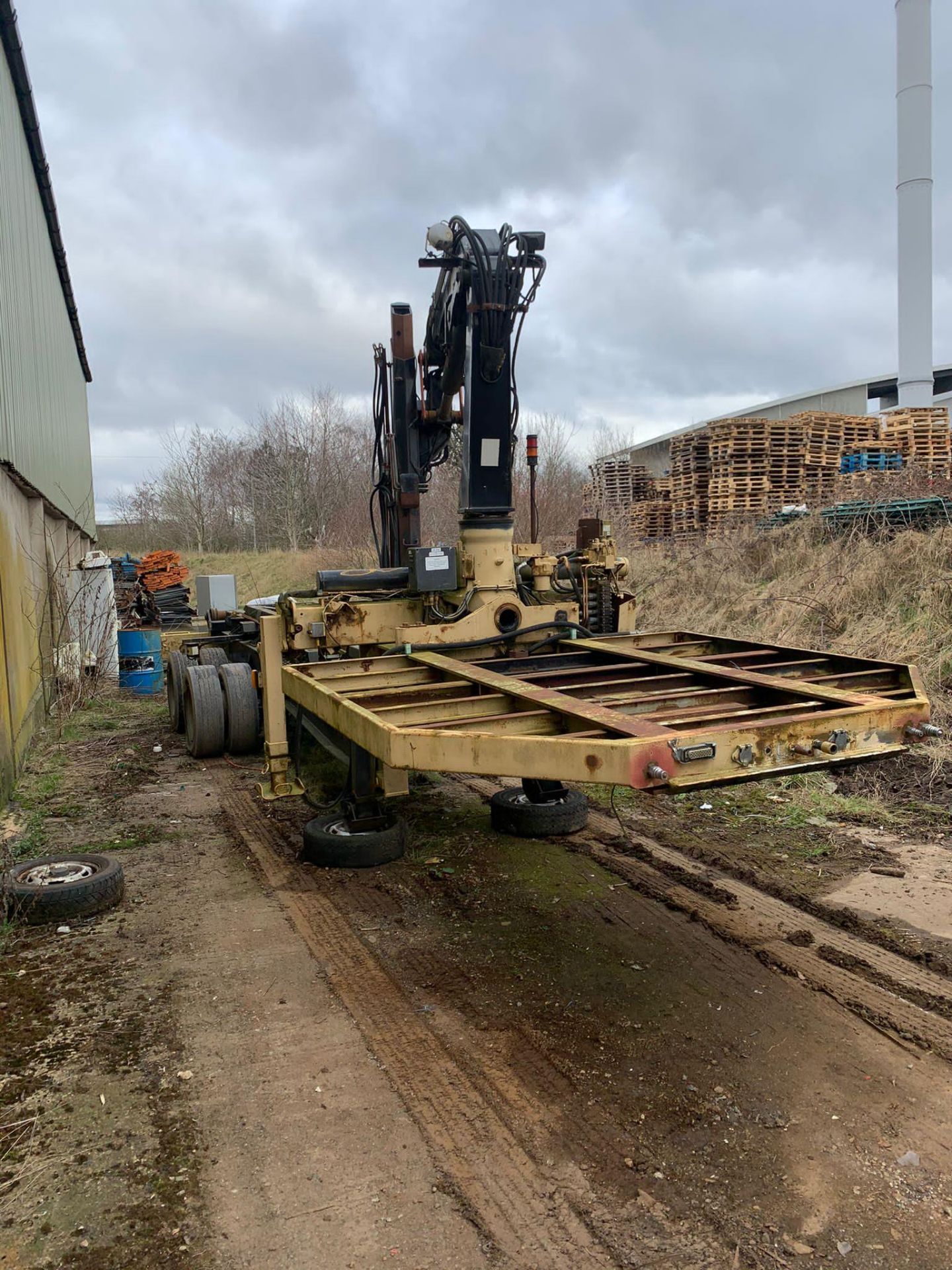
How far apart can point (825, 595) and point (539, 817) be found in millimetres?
6161

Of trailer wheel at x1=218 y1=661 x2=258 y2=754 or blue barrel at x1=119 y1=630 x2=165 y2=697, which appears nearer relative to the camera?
trailer wheel at x1=218 y1=661 x2=258 y2=754

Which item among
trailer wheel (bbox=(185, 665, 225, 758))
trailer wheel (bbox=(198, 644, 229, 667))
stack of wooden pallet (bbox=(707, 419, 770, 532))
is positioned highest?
stack of wooden pallet (bbox=(707, 419, 770, 532))

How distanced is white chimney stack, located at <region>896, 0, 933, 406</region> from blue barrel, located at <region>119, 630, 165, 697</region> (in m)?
25.2

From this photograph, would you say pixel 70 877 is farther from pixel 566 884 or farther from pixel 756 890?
pixel 756 890

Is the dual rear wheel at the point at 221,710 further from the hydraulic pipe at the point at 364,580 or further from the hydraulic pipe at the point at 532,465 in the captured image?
the hydraulic pipe at the point at 532,465

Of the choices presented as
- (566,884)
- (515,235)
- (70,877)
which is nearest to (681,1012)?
(566,884)

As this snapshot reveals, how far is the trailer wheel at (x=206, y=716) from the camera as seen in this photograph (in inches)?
338

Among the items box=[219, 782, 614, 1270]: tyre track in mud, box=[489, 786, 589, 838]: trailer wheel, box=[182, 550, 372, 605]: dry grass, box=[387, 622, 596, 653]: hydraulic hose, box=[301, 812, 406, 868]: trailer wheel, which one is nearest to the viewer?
box=[219, 782, 614, 1270]: tyre track in mud

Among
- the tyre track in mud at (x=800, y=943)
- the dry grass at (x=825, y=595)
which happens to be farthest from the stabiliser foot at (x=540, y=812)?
the dry grass at (x=825, y=595)

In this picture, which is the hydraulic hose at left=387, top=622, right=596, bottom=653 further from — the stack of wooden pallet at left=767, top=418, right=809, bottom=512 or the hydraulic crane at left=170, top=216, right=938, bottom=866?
the stack of wooden pallet at left=767, top=418, right=809, bottom=512

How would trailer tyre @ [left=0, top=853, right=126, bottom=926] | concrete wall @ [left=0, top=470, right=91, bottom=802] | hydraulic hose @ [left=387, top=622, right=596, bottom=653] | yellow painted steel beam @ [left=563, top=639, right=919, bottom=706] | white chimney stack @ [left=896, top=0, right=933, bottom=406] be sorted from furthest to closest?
1. white chimney stack @ [left=896, top=0, right=933, bottom=406]
2. concrete wall @ [left=0, top=470, right=91, bottom=802]
3. hydraulic hose @ [left=387, top=622, right=596, bottom=653]
4. trailer tyre @ [left=0, top=853, right=126, bottom=926]
5. yellow painted steel beam @ [left=563, top=639, right=919, bottom=706]

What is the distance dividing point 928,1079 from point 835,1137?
0.55 metres

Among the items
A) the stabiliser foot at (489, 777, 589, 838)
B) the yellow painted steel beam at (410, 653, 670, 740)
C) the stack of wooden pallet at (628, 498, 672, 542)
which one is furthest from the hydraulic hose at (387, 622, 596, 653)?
the stack of wooden pallet at (628, 498, 672, 542)

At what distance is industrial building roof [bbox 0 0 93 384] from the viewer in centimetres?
966
